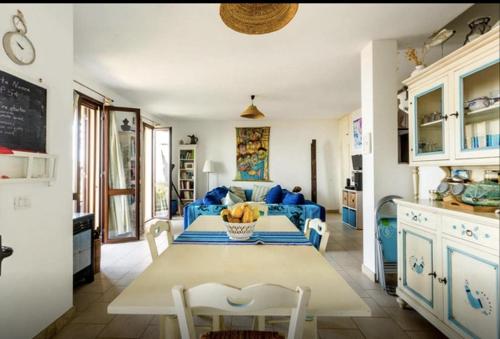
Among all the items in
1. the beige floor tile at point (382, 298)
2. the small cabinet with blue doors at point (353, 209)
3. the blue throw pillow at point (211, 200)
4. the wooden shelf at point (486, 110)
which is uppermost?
the wooden shelf at point (486, 110)

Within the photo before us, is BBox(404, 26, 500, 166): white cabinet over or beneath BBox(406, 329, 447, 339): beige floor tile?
over

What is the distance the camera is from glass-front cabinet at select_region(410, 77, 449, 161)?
2.17 m

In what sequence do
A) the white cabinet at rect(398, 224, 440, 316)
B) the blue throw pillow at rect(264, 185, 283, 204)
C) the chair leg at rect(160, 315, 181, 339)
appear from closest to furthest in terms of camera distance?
the chair leg at rect(160, 315, 181, 339)
the white cabinet at rect(398, 224, 440, 316)
the blue throw pillow at rect(264, 185, 283, 204)

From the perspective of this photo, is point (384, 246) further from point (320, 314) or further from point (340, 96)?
point (340, 96)

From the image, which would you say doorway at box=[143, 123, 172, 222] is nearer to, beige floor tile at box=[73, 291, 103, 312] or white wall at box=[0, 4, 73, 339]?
beige floor tile at box=[73, 291, 103, 312]

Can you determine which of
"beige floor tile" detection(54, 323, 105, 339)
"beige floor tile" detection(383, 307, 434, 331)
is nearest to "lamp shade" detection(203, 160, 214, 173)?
"beige floor tile" detection(54, 323, 105, 339)

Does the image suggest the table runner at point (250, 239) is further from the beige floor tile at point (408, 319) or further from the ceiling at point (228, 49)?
the ceiling at point (228, 49)

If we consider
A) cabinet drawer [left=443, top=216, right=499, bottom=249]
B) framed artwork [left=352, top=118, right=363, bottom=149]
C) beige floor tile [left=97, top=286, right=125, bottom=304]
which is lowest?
beige floor tile [left=97, top=286, right=125, bottom=304]

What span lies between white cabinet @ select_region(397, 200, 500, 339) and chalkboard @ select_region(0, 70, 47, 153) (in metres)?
2.82

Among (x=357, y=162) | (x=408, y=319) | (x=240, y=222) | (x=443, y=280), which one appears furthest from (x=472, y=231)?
(x=357, y=162)

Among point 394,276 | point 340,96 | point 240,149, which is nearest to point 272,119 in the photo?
point 240,149

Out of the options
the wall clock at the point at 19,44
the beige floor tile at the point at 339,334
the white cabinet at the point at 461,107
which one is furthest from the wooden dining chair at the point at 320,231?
the wall clock at the point at 19,44

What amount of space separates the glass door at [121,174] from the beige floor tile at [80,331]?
2.44 m

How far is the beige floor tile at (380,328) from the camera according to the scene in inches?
83.0
